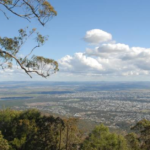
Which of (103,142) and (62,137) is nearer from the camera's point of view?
(103,142)

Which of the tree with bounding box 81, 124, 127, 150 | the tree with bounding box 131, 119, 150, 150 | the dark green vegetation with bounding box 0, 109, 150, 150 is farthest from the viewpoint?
the dark green vegetation with bounding box 0, 109, 150, 150

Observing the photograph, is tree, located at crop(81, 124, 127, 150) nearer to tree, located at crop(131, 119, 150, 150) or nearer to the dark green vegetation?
the dark green vegetation

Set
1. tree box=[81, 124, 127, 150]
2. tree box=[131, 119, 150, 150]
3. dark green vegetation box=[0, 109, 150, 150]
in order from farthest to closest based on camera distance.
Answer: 1. dark green vegetation box=[0, 109, 150, 150]
2. tree box=[81, 124, 127, 150]
3. tree box=[131, 119, 150, 150]

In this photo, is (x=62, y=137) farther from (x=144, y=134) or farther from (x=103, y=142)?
(x=144, y=134)

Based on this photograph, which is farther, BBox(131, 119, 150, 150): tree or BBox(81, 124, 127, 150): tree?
BBox(81, 124, 127, 150): tree

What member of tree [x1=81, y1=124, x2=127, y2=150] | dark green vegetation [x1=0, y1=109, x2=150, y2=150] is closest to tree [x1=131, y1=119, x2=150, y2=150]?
dark green vegetation [x1=0, y1=109, x2=150, y2=150]

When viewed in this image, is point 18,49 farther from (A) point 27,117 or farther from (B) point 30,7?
(A) point 27,117

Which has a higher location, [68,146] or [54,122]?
[54,122]

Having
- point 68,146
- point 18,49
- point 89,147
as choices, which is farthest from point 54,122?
point 18,49

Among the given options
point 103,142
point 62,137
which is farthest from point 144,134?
point 62,137
